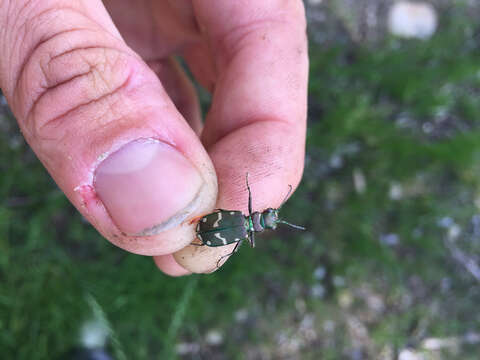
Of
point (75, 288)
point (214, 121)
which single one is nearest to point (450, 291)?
point (214, 121)

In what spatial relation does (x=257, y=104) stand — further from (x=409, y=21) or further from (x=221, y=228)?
(x=409, y=21)

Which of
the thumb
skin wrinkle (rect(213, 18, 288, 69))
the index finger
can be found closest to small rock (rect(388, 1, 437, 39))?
the index finger

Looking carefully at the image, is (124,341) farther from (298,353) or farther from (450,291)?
(450,291)

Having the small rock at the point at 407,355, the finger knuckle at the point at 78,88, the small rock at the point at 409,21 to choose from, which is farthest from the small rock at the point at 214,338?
the small rock at the point at 409,21

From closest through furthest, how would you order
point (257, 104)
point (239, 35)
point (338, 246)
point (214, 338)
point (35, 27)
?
point (35, 27) → point (257, 104) → point (239, 35) → point (214, 338) → point (338, 246)

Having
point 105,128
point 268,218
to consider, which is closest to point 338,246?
point 268,218

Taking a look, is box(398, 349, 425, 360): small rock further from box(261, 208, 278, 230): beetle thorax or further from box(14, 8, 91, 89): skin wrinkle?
box(14, 8, 91, 89): skin wrinkle
